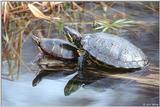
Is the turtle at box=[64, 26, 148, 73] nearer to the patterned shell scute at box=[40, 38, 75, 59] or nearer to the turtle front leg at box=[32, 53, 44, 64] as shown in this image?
the patterned shell scute at box=[40, 38, 75, 59]

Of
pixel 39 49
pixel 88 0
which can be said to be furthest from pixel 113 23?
pixel 39 49

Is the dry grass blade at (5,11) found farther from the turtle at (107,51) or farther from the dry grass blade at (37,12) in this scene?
the turtle at (107,51)

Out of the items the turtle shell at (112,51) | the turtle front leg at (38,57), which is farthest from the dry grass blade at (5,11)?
the turtle shell at (112,51)

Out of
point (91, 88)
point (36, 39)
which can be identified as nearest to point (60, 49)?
point (36, 39)

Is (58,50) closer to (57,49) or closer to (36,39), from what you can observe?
(57,49)

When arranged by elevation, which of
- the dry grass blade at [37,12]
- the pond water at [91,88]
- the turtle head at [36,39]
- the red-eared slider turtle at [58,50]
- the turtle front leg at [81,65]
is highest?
the dry grass blade at [37,12]

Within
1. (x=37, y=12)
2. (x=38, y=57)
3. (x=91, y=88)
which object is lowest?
(x=91, y=88)

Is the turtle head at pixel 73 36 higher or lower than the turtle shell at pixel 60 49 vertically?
higher
